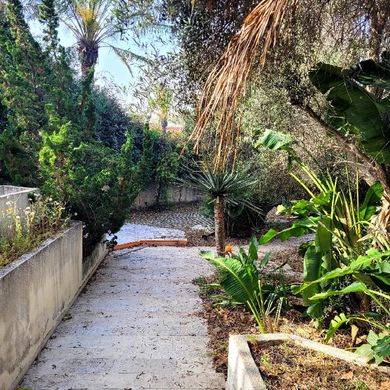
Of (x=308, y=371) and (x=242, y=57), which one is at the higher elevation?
(x=242, y=57)

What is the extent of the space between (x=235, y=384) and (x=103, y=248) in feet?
19.9

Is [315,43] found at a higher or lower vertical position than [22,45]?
lower

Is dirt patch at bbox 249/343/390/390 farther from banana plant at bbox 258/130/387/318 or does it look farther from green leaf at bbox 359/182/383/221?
green leaf at bbox 359/182/383/221

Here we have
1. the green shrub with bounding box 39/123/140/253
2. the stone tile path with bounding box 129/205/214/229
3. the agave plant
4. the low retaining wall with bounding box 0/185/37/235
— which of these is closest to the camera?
the low retaining wall with bounding box 0/185/37/235

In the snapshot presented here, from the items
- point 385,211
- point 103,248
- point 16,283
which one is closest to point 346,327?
point 385,211

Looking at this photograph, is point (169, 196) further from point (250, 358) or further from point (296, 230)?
point (250, 358)

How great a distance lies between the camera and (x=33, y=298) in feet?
13.6

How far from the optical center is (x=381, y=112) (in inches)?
142

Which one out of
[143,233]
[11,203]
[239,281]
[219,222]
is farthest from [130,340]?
[143,233]

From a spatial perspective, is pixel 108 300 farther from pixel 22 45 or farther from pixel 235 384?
pixel 22 45

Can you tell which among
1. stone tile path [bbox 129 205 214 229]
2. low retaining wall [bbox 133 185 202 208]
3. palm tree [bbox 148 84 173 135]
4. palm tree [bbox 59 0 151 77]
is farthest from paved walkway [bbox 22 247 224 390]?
palm tree [bbox 59 0 151 77]

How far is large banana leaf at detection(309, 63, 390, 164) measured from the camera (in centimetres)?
347

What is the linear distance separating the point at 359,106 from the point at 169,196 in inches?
579

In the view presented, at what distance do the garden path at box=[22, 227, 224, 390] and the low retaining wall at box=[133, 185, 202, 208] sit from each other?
9.54 meters
